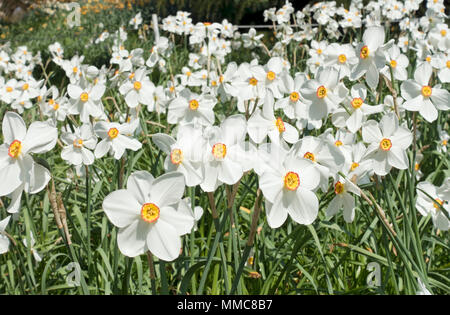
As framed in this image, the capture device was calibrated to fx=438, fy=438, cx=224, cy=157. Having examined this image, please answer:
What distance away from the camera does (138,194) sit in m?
0.85

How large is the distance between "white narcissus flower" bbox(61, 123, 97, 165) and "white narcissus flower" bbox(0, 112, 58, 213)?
49 centimetres

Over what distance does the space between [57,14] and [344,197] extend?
12.1m

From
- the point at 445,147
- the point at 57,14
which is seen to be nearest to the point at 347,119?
the point at 445,147

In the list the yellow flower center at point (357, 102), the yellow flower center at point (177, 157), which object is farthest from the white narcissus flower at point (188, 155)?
the yellow flower center at point (357, 102)

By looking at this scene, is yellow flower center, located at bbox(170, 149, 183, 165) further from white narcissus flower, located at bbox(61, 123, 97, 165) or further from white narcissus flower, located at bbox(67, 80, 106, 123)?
white narcissus flower, located at bbox(67, 80, 106, 123)

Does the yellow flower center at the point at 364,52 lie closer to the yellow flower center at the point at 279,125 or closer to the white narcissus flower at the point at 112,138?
the yellow flower center at the point at 279,125

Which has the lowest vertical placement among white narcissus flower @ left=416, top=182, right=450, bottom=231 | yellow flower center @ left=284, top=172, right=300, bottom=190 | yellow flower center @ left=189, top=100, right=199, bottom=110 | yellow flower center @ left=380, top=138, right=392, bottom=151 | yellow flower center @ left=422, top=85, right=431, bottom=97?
white narcissus flower @ left=416, top=182, right=450, bottom=231

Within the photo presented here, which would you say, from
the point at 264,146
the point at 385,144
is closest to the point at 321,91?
the point at 385,144

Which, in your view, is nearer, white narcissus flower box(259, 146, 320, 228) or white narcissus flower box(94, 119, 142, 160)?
white narcissus flower box(259, 146, 320, 228)

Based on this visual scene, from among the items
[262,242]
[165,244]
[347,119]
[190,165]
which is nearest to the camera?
[165,244]

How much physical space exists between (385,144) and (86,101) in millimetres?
1162

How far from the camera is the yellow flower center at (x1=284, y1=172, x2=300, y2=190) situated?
0.89 m

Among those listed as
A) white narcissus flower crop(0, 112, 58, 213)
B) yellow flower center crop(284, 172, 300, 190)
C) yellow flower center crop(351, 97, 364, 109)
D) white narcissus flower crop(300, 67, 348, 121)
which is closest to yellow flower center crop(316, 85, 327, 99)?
white narcissus flower crop(300, 67, 348, 121)
